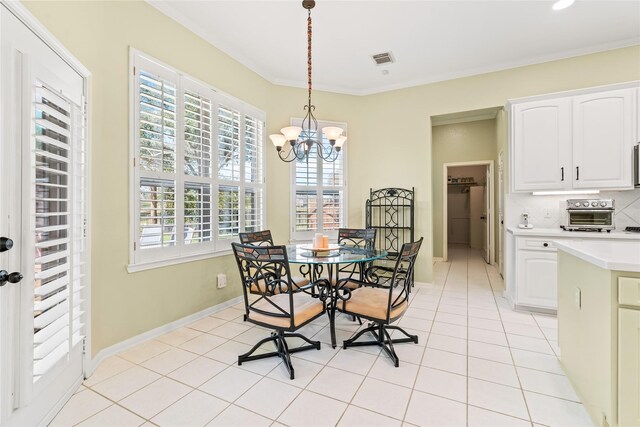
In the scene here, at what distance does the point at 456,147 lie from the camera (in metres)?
6.14

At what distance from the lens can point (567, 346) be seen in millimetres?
2049

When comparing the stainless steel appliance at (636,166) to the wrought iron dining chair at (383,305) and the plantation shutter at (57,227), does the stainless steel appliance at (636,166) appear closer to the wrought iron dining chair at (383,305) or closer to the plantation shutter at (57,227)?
the wrought iron dining chair at (383,305)

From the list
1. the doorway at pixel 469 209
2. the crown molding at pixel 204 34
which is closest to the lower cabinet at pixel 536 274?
the doorway at pixel 469 209

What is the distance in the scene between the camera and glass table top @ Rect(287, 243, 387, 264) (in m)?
2.40

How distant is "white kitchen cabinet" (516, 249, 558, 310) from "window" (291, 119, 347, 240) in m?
2.54

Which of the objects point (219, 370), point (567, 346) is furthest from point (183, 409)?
point (567, 346)

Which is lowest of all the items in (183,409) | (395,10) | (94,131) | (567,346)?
(183,409)

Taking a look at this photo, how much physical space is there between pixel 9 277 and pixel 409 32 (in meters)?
3.91

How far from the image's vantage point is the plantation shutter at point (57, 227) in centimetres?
153

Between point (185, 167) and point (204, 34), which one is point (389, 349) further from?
point (204, 34)

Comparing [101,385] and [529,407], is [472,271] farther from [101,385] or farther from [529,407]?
[101,385]

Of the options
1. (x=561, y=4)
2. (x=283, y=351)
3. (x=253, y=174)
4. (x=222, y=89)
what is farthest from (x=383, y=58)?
(x=283, y=351)

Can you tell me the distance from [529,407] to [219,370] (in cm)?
209

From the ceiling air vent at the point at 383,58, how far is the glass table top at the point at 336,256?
102 inches
